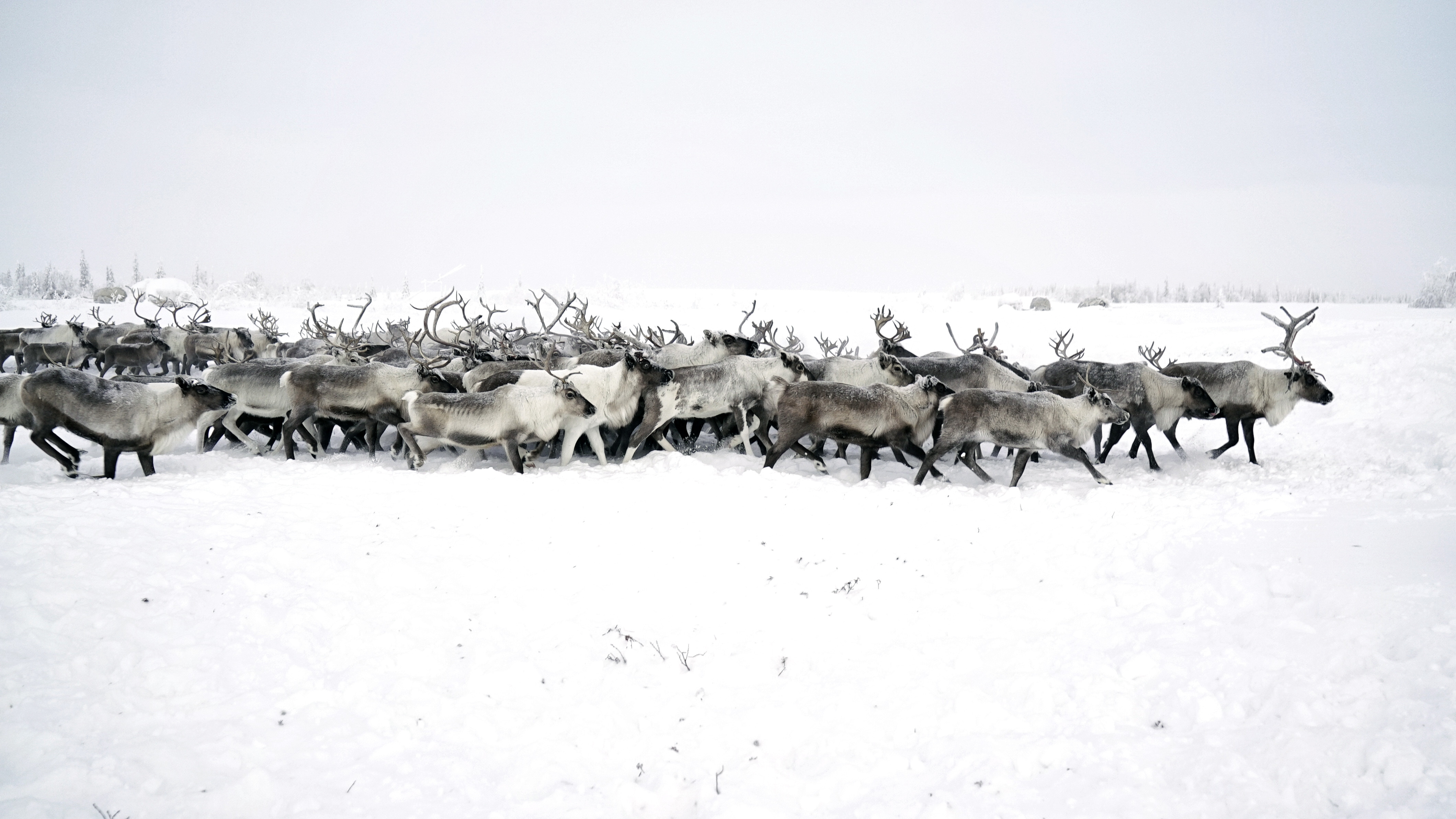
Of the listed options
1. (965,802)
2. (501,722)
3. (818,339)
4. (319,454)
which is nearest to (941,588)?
(965,802)

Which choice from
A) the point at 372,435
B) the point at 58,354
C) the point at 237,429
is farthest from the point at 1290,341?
the point at 58,354

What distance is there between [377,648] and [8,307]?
39.1 m

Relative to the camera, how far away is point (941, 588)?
561 cm

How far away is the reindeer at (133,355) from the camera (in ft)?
55.9

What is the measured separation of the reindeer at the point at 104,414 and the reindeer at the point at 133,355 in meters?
9.95

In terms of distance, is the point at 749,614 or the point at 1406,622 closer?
the point at 1406,622

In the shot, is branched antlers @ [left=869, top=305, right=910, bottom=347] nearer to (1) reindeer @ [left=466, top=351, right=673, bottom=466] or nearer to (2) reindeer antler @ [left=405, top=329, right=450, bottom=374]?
(1) reindeer @ [left=466, top=351, right=673, bottom=466]

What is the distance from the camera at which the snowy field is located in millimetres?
3465

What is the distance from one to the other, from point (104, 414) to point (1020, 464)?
10.3 metres

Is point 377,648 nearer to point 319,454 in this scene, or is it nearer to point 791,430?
point 791,430

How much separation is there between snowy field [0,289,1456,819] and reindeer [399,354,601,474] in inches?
55.5

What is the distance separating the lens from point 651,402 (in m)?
10.0

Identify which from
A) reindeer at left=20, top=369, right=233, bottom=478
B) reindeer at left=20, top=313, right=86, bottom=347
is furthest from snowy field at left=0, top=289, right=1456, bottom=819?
reindeer at left=20, top=313, right=86, bottom=347

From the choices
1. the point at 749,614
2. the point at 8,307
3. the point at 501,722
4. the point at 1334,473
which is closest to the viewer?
the point at 501,722
